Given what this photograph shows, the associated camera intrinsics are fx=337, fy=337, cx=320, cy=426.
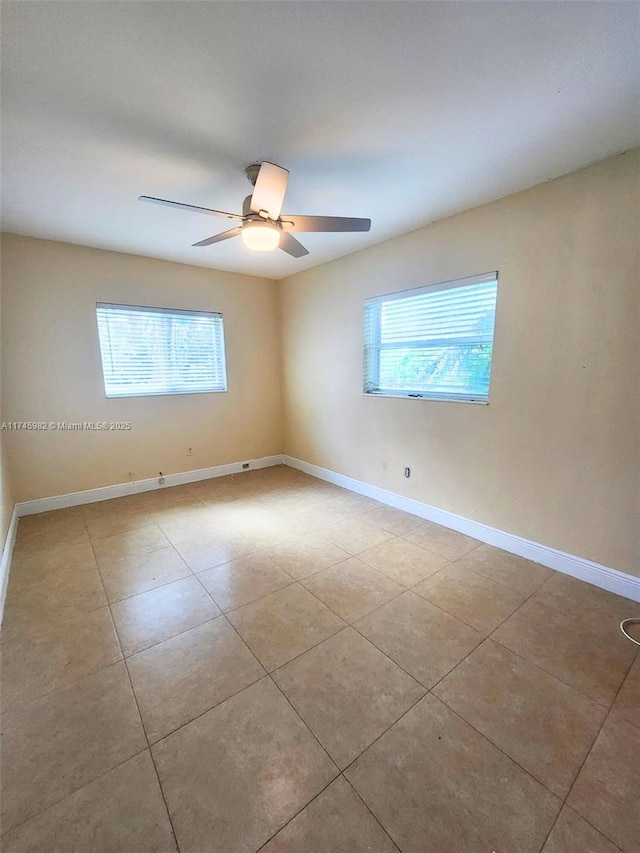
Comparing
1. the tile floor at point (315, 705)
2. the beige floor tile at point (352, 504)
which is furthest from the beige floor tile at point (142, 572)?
the beige floor tile at point (352, 504)

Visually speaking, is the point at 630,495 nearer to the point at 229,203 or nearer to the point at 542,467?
the point at 542,467

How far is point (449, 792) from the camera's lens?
112cm

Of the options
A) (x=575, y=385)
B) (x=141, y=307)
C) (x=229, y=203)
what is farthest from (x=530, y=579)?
(x=141, y=307)

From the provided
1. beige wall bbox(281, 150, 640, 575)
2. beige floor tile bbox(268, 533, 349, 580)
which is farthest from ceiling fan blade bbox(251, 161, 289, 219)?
beige floor tile bbox(268, 533, 349, 580)

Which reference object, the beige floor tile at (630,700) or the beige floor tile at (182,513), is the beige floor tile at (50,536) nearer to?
the beige floor tile at (182,513)

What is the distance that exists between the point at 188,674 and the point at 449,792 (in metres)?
1.13

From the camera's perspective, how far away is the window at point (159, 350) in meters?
3.48

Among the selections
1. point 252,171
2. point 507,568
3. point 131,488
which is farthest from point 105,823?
point 131,488

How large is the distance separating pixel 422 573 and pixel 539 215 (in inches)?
98.0

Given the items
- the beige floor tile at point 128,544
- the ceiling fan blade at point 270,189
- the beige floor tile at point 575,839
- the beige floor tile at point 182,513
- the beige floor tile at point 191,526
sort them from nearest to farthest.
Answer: the beige floor tile at point 575,839 < the ceiling fan blade at point 270,189 < the beige floor tile at point 128,544 < the beige floor tile at point 191,526 < the beige floor tile at point 182,513

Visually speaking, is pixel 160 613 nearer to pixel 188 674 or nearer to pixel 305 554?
pixel 188 674

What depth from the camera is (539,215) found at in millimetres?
2193

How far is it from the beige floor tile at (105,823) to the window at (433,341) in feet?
9.06

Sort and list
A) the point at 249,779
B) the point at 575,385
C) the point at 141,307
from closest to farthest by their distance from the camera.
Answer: the point at 249,779 < the point at 575,385 < the point at 141,307
